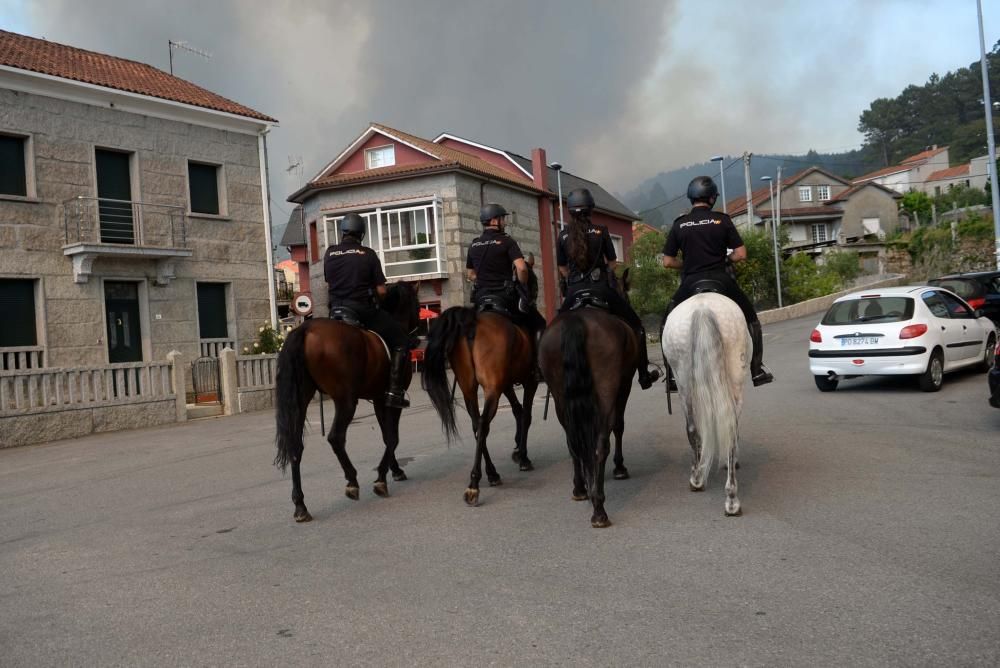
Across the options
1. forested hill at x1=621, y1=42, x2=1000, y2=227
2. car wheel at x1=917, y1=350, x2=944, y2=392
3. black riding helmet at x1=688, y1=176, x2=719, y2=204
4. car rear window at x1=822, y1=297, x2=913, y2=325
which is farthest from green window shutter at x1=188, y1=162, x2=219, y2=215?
forested hill at x1=621, y1=42, x2=1000, y2=227

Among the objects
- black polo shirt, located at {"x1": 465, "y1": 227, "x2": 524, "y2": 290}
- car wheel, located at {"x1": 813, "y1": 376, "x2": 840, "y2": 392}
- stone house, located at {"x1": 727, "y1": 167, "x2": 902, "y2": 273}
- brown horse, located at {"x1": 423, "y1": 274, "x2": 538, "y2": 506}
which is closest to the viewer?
brown horse, located at {"x1": 423, "y1": 274, "x2": 538, "y2": 506}

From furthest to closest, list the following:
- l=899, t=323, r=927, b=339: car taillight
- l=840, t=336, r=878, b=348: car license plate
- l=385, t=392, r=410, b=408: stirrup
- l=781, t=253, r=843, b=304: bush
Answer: l=781, t=253, r=843, b=304: bush → l=840, t=336, r=878, b=348: car license plate → l=899, t=323, r=927, b=339: car taillight → l=385, t=392, r=410, b=408: stirrup

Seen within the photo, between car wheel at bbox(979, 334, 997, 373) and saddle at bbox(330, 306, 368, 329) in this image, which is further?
car wheel at bbox(979, 334, 997, 373)

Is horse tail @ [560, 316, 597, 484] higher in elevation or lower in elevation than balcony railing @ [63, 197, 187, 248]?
lower

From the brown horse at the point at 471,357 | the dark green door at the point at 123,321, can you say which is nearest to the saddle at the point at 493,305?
the brown horse at the point at 471,357

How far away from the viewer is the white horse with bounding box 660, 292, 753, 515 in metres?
6.33

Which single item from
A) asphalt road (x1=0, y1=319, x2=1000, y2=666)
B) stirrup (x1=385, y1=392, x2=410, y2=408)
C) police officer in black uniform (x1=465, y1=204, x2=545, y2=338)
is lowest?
asphalt road (x1=0, y1=319, x2=1000, y2=666)

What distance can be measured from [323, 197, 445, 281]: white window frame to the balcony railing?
11740 mm

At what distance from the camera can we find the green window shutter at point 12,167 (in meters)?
18.5

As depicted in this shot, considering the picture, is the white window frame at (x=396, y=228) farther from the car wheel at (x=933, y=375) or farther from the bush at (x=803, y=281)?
the bush at (x=803, y=281)

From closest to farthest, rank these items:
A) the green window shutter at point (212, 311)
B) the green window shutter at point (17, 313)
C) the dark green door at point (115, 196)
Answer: the green window shutter at point (17, 313)
the dark green door at point (115, 196)
the green window shutter at point (212, 311)

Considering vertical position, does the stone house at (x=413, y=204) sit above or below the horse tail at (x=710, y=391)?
above

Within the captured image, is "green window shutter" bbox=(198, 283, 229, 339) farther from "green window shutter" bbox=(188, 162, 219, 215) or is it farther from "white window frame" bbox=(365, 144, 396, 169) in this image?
Answer: "white window frame" bbox=(365, 144, 396, 169)

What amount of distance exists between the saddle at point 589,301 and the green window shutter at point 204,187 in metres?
17.2
